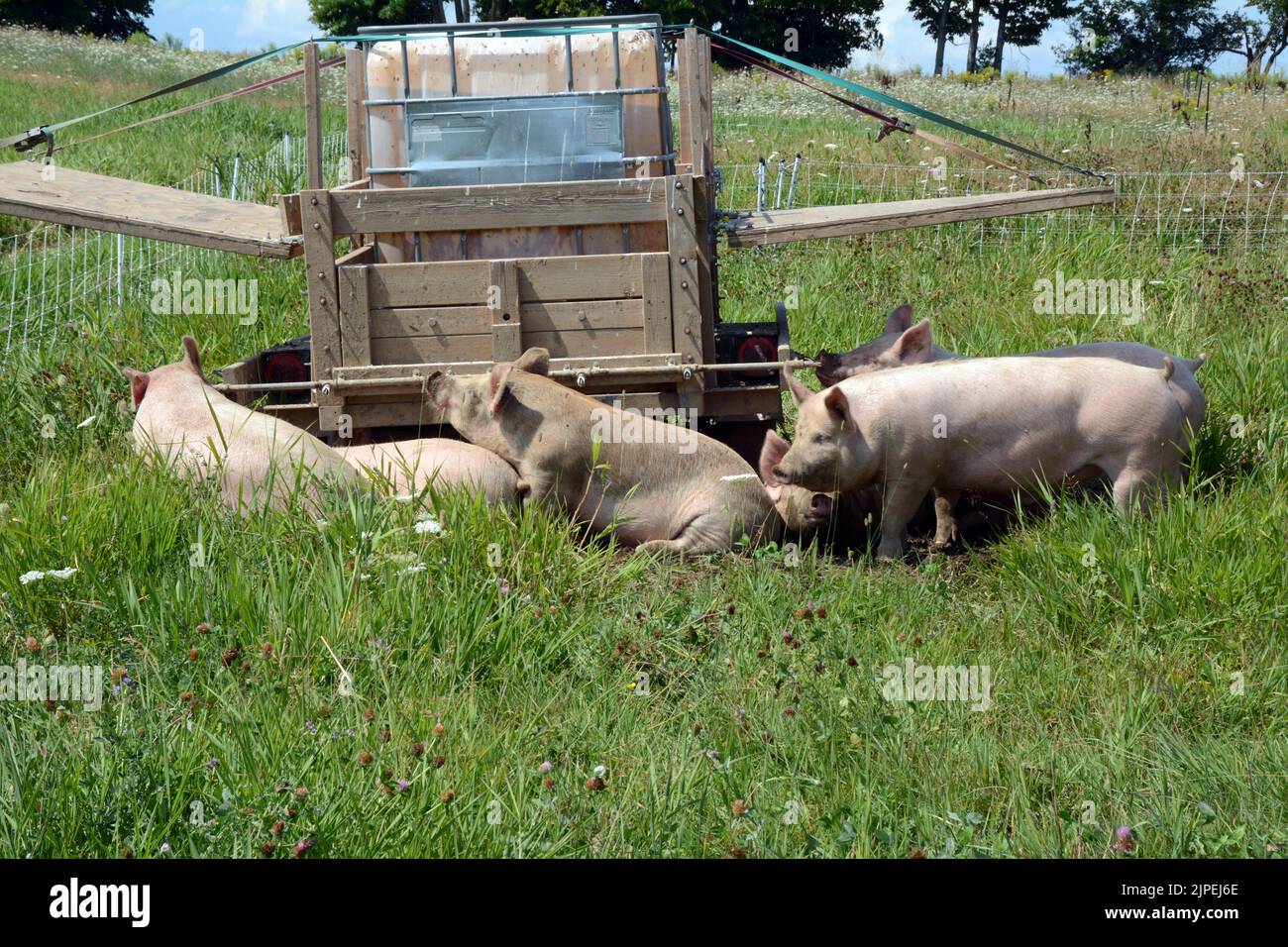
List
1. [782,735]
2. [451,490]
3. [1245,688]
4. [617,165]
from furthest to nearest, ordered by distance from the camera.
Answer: [617,165] → [451,490] → [1245,688] → [782,735]

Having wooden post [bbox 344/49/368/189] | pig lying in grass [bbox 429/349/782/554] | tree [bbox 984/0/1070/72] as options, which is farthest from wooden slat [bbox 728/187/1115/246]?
tree [bbox 984/0/1070/72]

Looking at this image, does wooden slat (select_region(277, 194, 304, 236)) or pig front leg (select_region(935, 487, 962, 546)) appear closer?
pig front leg (select_region(935, 487, 962, 546))

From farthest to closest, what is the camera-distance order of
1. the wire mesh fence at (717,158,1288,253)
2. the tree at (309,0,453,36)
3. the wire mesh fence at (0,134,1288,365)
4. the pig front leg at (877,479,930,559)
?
the tree at (309,0,453,36) → the wire mesh fence at (717,158,1288,253) → the wire mesh fence at (0,134,1288,365) → the pig front leg at (877,479,930,559)

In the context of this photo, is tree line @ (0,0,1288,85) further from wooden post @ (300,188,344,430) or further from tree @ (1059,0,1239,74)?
wooden post @ (300,188,344,430)

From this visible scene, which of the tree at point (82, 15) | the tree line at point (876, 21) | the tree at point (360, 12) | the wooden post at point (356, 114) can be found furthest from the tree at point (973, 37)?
the wooden post at point (356, 114)

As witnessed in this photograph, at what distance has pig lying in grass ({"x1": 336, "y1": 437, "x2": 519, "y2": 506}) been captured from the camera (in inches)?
215

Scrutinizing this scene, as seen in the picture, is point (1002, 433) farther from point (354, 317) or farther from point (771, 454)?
point (354, 317)

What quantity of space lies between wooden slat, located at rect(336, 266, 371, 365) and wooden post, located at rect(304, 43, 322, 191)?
1.14 meters

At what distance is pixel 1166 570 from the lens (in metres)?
4.79

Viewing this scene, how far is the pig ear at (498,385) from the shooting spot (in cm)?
557

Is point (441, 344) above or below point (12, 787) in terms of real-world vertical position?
above

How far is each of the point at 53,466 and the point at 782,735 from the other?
11.9 feet
